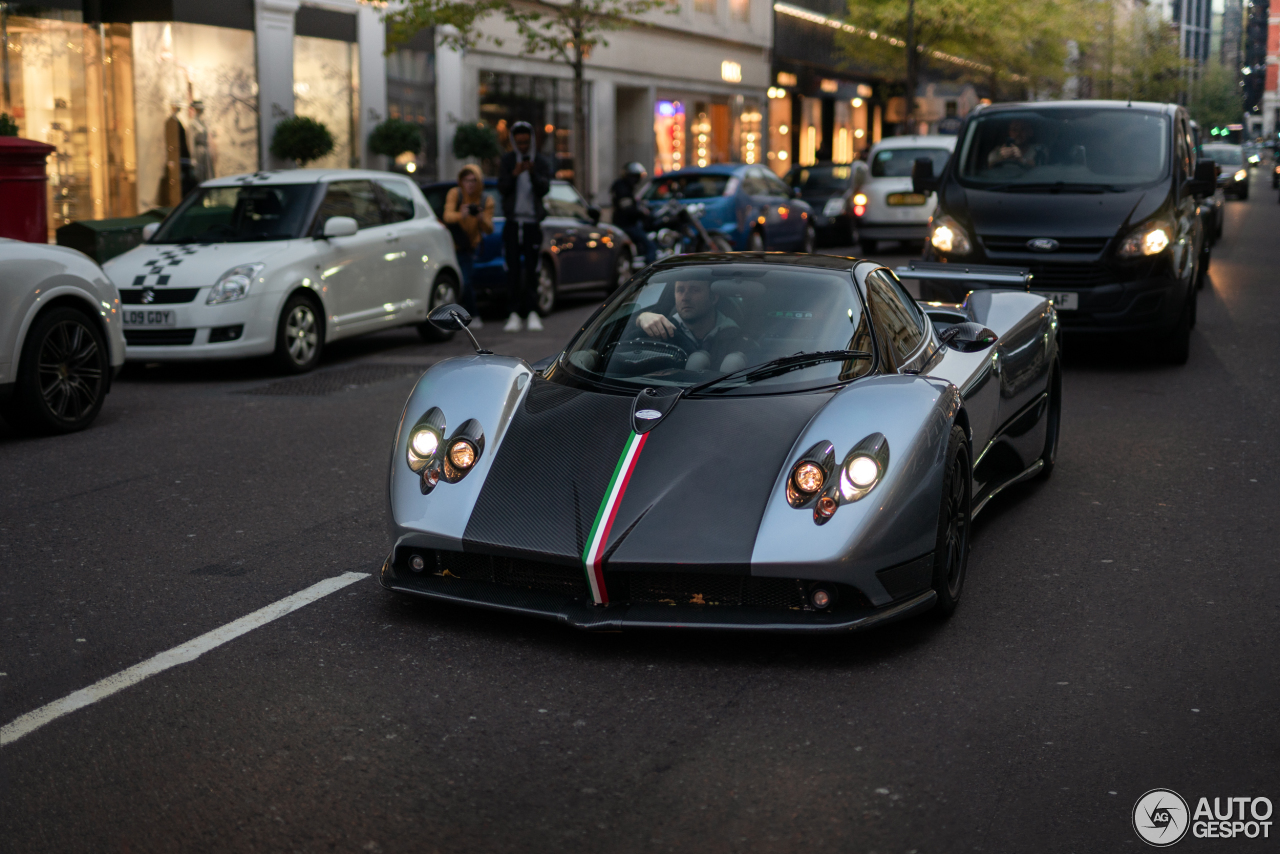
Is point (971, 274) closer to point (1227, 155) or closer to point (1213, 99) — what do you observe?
point (1227, 155)

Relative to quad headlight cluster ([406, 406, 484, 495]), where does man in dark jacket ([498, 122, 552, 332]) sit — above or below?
above

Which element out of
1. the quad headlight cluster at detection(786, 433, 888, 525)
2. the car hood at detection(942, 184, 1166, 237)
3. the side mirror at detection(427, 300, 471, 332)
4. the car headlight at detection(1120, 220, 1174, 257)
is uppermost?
the car hood at detection(942, 184, 1166, 237)

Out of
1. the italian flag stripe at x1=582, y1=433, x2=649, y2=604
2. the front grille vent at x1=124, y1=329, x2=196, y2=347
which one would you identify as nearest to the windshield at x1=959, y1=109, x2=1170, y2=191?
the front grille vent at x1=124, y1=329, x2=196, y2=347

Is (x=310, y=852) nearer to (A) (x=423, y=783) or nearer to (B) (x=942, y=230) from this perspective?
(A) (x=423, y=783)

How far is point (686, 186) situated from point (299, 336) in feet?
31.6

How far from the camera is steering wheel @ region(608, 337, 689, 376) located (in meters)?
5.31

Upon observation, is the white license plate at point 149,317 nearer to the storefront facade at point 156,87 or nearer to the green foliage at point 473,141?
the storefront facade at point 156,87

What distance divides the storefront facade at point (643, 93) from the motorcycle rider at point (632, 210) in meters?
8.15

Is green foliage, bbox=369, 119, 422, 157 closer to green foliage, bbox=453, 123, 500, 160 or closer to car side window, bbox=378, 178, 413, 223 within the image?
green foliage, bbox=453, 123, 500, 160

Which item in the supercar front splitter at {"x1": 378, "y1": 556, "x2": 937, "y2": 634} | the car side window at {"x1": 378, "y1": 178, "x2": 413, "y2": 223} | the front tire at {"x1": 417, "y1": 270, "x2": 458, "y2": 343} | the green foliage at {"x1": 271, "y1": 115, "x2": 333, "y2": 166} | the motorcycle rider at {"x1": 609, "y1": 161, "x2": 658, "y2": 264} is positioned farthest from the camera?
the green foliage at {"x1": 271, "y1": 115, "x2": 333, "y2": 166}

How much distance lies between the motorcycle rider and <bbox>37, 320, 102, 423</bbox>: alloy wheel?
940cm

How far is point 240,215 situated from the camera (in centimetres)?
1174

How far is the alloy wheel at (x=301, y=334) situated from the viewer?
1115 cm

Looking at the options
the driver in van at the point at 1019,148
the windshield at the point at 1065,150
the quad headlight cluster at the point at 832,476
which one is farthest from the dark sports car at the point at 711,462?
the driver in van at the point at 1019,148
